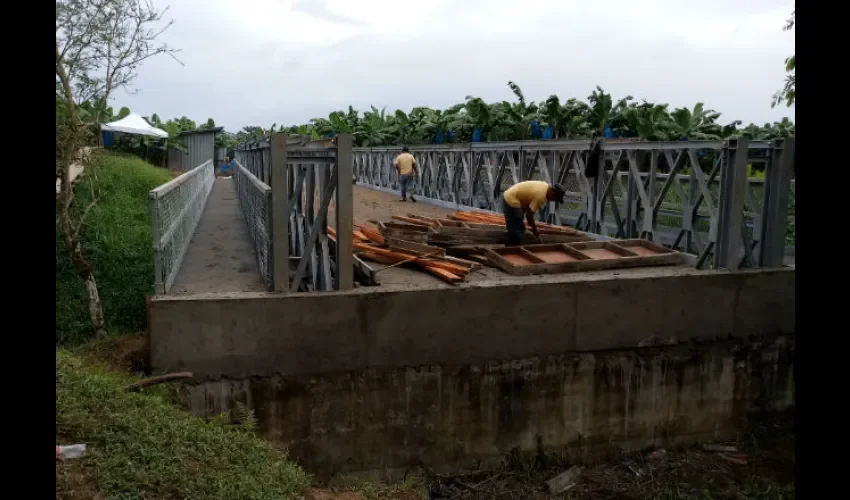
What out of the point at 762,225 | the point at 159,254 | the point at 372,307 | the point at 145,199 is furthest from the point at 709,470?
the point at 145,199

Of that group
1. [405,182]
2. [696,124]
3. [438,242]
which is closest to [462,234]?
[438,242]

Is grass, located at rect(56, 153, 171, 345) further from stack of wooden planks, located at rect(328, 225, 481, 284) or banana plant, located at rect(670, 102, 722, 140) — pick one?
banana plant, located at rect(670, 102, 722, 140)

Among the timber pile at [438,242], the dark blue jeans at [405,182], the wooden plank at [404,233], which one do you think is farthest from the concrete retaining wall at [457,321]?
the dark blue jeans at [405,182]

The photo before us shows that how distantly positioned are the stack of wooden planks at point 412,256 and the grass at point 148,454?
330 centimetres

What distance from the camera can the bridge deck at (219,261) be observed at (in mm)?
8094

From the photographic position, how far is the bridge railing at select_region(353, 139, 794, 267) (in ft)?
29.8

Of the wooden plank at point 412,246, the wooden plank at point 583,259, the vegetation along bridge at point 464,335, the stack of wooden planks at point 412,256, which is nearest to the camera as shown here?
the vegetation along bridge at point 464,335

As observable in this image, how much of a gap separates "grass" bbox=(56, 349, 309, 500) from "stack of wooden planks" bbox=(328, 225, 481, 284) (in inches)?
130

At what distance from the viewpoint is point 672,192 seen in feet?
56.4

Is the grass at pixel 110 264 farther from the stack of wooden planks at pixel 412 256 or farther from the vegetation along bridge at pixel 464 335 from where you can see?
the stack of wooden planks at pixel 412 256

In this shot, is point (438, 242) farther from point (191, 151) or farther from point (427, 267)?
point (191, 151)

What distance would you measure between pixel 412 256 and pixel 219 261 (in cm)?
306
